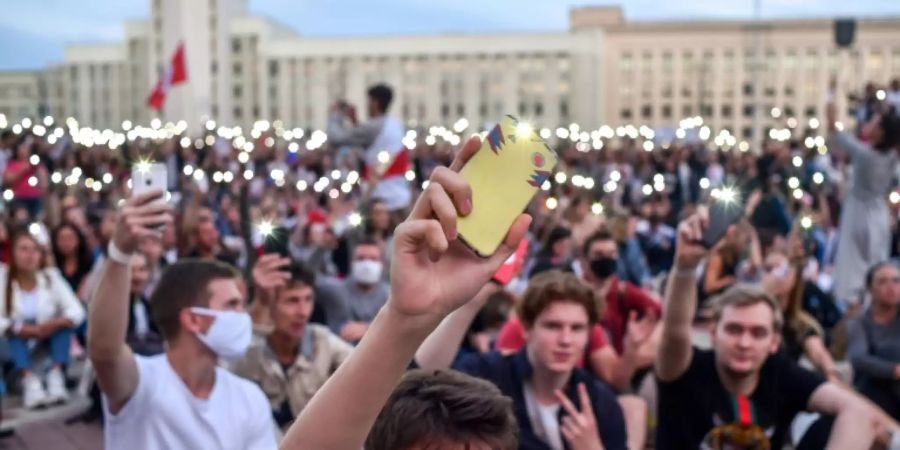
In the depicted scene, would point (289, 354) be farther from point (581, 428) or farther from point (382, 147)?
point (382, 147)

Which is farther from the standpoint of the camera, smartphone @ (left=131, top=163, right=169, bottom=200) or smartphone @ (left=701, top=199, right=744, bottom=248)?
smartphone @ (left=701, top=199, right=744, bottom=248)

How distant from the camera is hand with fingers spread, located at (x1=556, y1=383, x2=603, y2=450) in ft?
10.2

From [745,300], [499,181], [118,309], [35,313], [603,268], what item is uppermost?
[499,181]

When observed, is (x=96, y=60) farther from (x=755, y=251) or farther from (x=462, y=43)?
(x=755, y=251)

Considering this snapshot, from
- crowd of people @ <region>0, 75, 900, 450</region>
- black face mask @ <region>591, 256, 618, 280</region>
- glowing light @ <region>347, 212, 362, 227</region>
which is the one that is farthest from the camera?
glowing light @ <region>347, 212, 362, 227</region>

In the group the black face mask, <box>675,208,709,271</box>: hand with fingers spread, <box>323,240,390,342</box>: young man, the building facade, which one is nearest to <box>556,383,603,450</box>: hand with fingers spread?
<box>675,208,709,271</box>: hand with fingers spread

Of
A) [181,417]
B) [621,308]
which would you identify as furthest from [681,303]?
[621,308]

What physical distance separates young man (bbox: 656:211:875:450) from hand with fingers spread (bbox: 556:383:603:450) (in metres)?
0.40

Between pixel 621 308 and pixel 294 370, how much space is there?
210 cm

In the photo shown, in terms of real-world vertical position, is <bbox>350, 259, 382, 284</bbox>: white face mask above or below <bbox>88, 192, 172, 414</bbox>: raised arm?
Answer: below

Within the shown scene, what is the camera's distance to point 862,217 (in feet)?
28.1

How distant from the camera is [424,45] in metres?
91.6

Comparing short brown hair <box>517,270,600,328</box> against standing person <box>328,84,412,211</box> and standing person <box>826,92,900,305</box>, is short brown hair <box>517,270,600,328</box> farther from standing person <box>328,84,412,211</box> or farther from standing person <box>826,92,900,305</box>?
standing person <box>328,84,412,211</box>

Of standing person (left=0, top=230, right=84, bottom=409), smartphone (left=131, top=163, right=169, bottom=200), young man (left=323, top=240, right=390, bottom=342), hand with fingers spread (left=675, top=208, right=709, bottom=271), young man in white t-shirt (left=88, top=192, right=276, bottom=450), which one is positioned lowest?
standing person (left=0, top=230, right=84, bottom=409)
